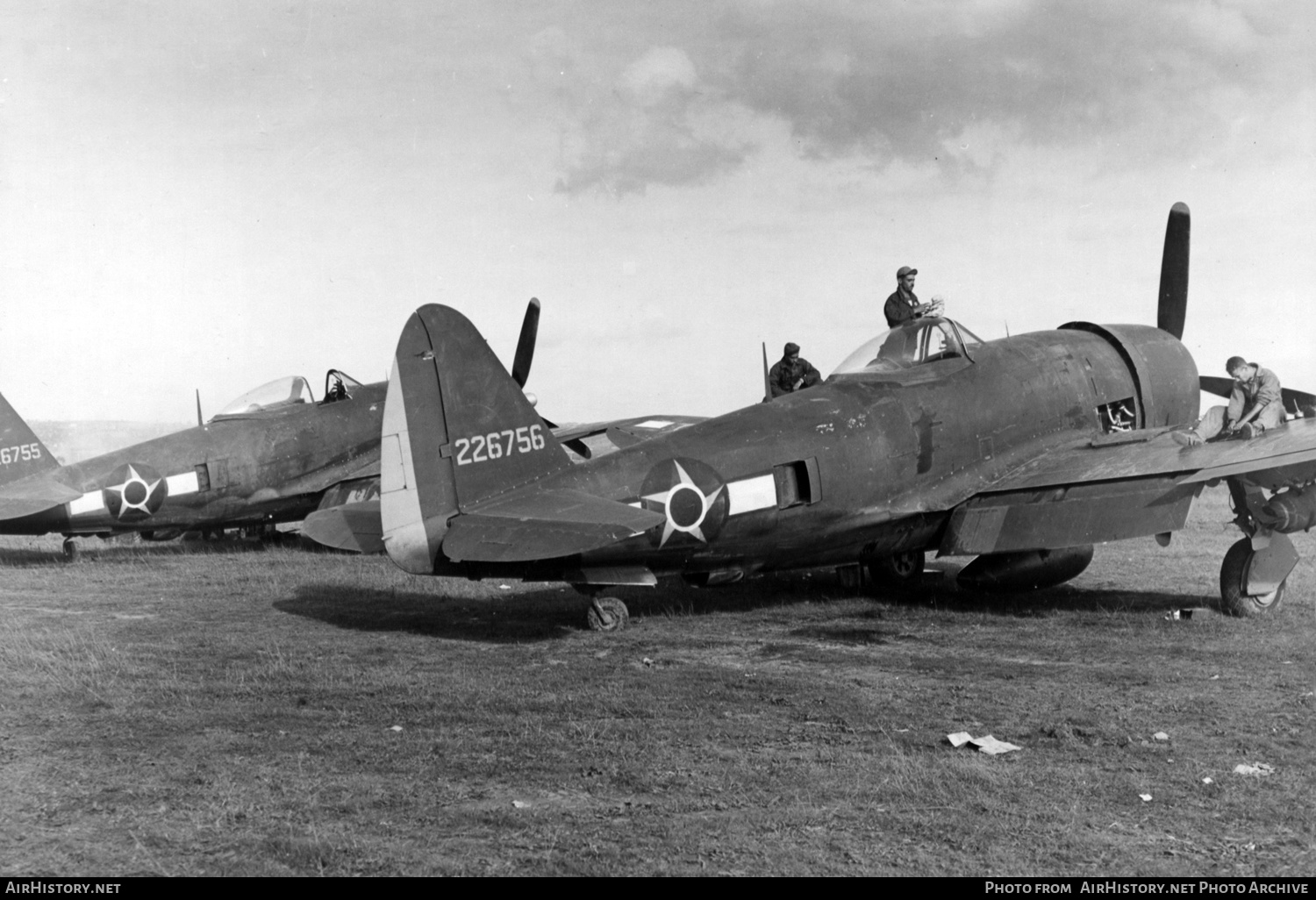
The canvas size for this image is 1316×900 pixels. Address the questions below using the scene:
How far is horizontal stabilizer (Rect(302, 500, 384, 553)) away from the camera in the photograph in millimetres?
9930

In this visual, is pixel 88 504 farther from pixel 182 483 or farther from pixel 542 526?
pixel 542 526

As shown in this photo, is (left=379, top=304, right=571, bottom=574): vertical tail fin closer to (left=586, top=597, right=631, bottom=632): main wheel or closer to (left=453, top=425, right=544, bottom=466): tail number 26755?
(left=453, top=425, right=544, bottom=466): tail number 26755

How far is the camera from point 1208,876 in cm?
404

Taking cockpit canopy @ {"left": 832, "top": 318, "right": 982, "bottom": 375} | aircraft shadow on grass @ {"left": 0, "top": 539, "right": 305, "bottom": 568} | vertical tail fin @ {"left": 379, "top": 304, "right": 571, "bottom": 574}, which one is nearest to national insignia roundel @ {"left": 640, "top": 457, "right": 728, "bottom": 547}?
vertical tail fin @ {"left": 379, "top": 304, "right": 571, "bottom": 574}

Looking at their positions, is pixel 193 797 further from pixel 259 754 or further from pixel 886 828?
pixel 886 828

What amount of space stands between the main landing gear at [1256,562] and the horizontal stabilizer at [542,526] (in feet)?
15.5

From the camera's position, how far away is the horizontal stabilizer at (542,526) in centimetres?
786

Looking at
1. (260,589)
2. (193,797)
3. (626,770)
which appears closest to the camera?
(193,797)

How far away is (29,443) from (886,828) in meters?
13.9

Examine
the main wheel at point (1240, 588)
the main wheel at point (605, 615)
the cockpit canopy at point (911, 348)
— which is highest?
the cockpit canopy at point (911, 348)

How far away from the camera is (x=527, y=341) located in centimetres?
1655

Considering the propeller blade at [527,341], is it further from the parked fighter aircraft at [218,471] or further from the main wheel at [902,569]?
the main wheel at [902,569]

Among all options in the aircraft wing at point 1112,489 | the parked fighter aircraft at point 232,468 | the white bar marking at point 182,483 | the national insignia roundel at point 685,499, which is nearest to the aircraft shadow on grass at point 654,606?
the aircraft wing at point 1112,489
